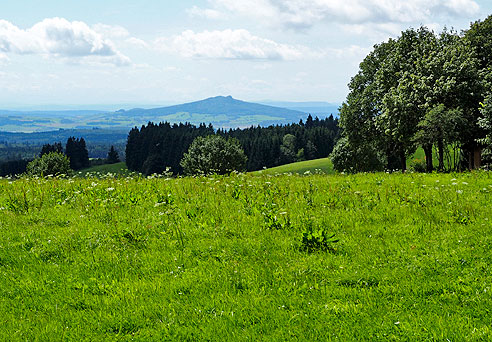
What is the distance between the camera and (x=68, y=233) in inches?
355

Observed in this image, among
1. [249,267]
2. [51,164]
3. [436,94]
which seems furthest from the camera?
[51,164]

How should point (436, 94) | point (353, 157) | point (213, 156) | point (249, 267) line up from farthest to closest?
point (213, 156), point (353, 157), point (436, 94), point (249, 267)

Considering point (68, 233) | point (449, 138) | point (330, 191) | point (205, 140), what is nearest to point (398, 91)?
point (449, 138)

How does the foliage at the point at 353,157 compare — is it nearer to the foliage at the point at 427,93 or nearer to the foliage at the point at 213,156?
the foliage at the point at 427,93

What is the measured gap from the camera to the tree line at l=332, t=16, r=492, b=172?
3453 centimetres

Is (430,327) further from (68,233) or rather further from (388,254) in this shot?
(68,233)

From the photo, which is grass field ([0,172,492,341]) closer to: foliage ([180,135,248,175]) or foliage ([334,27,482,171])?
foliage ([334,27,482,171])

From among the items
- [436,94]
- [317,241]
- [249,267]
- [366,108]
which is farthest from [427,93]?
[249,267]

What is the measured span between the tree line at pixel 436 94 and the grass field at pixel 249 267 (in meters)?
25.9

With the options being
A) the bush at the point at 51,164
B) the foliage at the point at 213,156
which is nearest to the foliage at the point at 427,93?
the foliage at the point at 213,156

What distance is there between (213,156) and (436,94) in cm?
5859

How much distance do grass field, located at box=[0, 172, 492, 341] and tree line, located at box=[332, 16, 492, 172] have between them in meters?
25.9

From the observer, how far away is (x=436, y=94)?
36594mm

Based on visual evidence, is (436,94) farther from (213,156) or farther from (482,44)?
(213,156)
